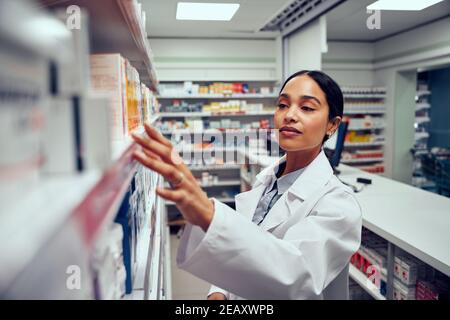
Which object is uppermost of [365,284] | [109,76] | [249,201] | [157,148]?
[109,76]

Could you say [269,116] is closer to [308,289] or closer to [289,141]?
[289,141]

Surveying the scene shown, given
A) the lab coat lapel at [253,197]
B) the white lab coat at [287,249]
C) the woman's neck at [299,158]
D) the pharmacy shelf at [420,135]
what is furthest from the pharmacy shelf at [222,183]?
the white lab coat at [287,249]

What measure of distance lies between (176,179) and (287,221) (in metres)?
0.58

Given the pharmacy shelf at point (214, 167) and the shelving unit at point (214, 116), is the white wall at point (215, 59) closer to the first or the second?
the shelving unit at point (214, 116)

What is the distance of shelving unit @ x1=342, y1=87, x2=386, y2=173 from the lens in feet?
22.2

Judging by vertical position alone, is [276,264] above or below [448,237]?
above

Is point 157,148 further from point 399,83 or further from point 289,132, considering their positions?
point 399,83

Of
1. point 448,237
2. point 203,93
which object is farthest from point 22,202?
point 203,93

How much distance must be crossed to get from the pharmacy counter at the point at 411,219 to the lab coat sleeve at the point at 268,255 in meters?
0.92

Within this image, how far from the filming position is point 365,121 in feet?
22.6

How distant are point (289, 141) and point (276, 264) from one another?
0.62 m

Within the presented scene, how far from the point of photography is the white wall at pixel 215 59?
623cm

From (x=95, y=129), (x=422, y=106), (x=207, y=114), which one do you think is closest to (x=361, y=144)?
(x=422, y=106)

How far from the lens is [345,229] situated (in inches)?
42.3
